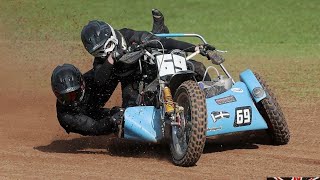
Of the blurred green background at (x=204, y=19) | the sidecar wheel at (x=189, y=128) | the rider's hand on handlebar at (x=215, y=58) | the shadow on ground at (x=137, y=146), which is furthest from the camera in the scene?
the blurred green background at (x=204, y=19)

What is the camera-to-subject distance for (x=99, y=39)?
31.2 ft

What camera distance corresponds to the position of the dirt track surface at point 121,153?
8.17 m

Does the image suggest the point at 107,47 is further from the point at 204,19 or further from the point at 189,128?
the point at 204,19

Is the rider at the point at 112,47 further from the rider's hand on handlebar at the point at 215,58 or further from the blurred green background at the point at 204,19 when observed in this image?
the blurred green background at the point at 204,19

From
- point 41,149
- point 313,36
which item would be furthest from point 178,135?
point 313,36

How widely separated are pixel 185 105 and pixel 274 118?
1.10 meters

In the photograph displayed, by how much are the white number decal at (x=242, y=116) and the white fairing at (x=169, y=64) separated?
2.82 ft

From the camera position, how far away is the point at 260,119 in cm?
894

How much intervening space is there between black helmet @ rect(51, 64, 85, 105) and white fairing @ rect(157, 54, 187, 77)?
0.97m

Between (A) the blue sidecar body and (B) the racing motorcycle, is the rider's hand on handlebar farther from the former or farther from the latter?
(A) the blue sidecar body

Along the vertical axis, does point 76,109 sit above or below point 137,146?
above

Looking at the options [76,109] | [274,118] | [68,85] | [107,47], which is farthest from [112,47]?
[274,118]

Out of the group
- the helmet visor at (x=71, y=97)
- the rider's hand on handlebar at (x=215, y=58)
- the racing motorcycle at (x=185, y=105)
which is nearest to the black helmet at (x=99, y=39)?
the racing motorcycle at (x=185, y=105)

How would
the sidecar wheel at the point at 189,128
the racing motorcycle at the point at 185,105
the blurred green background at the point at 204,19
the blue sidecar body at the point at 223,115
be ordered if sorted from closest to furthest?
the sidecar wheel at the point at 189,128 → the racing motorcycle at the point at 185,105 → the blue sidecar body at the point at 223,115 → the blurred green background at the point at 204,19
